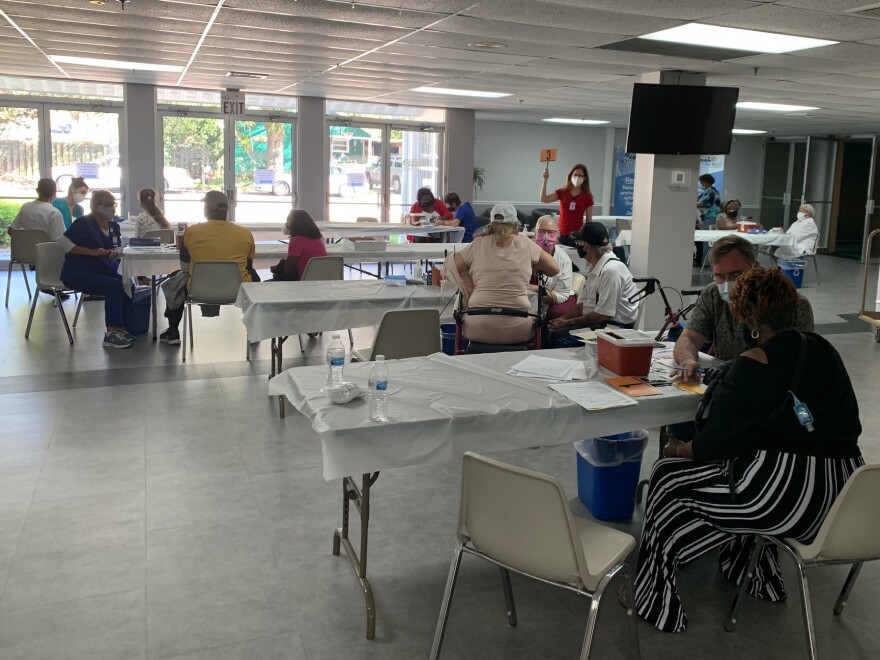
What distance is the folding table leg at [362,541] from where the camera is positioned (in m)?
2.64

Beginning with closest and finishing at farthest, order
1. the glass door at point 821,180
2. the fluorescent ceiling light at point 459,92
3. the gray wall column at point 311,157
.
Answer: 1. the fluorescent ceiling light at point 459,92
2. the gray wall column at point 311,157
3. the glass door at point 821,180

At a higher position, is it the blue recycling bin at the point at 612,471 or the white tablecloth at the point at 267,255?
the white tablecloth at the point at 267,255

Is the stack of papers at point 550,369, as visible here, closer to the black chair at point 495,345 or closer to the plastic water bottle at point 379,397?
the plastic water bottle at point 379,397

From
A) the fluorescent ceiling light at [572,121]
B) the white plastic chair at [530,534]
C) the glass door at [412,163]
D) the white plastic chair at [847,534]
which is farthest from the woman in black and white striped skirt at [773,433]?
the fluorescent ceiling light at [572,121]

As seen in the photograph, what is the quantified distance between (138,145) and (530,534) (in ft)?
35.2

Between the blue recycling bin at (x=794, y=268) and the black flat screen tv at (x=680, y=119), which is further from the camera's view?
the blue recycling bin at (x=794, y=268)

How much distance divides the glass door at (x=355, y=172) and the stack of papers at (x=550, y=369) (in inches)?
397

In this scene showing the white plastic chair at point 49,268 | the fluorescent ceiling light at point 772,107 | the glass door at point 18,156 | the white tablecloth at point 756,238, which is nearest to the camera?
the white plastic chair at point 49,268

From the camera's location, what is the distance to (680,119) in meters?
7.00

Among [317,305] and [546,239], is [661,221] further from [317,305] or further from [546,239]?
[317,305]

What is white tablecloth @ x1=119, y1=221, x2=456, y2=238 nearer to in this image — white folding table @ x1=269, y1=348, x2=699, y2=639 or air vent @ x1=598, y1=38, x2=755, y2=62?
air vent @ x1=598, y1=38, x2=755, y2=62

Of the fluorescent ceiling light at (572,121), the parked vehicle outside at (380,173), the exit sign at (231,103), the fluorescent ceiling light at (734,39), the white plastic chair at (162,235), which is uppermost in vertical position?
the fluorescent ceiling light at (572,121)

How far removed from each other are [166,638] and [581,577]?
1.36m

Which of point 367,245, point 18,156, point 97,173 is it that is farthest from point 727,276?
point 18,156
